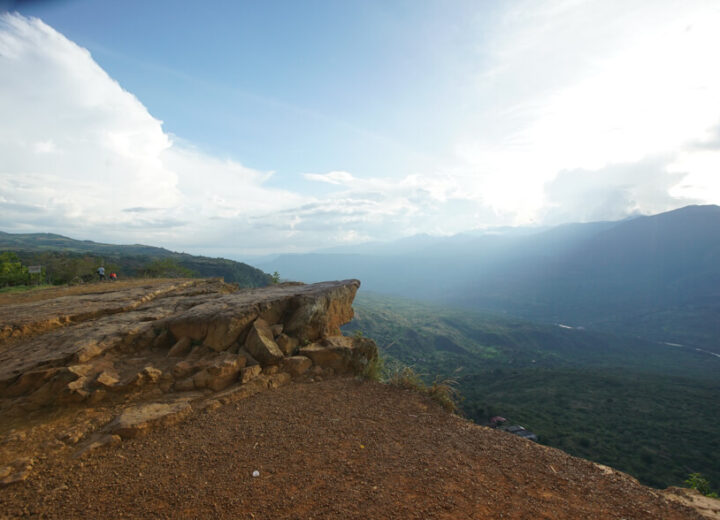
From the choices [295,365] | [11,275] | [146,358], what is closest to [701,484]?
[295,365]

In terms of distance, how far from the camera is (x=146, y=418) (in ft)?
17.3

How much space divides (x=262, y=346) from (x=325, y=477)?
405cm

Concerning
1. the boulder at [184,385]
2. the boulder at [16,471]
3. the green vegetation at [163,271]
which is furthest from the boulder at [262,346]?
the green vegetation at [163,271]

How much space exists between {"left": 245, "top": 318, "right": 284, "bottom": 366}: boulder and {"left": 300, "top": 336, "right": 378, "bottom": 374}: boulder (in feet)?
2.35

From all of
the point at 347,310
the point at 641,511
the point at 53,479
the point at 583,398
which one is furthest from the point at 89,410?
the point at 583,398

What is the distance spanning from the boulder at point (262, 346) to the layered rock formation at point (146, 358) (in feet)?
0.09

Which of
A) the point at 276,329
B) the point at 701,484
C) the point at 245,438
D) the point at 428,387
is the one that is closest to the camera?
the point at 245,438

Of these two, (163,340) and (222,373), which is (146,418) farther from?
(163,340)

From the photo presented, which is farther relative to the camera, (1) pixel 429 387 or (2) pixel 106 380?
(1) pixel 429 387

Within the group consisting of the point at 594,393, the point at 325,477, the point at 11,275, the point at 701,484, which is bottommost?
the point at 594,393

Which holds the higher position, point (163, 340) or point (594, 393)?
point (163, 340)

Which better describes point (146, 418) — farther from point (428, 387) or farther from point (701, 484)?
point (701, 484)

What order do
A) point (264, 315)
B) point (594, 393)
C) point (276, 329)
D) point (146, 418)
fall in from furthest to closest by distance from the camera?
point (594, 393) < point (264, 315) < point (276, 329) < point (146, 418)

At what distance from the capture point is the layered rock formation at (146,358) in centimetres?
538
